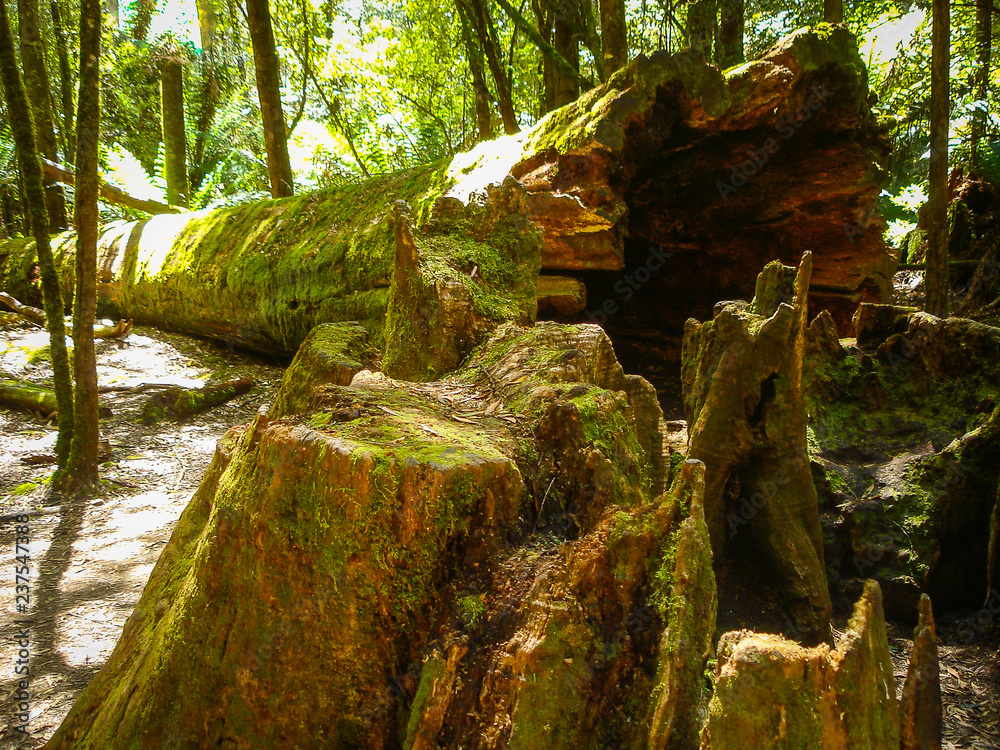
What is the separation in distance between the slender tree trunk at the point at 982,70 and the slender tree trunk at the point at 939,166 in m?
3.06

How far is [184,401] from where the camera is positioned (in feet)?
19.1

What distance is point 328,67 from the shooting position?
16594mm

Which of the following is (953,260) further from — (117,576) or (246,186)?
(246,186)

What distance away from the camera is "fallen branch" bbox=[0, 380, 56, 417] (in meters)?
5.57

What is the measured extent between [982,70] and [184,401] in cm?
1031

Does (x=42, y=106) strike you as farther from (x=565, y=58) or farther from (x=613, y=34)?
(x=613, y=34)

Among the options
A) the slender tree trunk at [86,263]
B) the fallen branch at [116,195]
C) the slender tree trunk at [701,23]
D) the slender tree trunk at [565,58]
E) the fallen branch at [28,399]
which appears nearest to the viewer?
the slender tree trunk at [86,263]

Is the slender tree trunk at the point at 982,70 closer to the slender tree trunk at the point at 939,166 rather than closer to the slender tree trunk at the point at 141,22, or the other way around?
the slender tree trunk at the point at 939,166

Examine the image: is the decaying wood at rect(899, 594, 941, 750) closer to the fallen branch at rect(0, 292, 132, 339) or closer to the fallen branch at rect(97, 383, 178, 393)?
the fallen branch at rect(97, 383, 178, 393)

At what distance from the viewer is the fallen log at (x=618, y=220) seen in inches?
198

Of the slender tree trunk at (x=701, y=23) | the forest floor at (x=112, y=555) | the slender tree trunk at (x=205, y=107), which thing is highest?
the slender tree trunk at (x=205, y=107)

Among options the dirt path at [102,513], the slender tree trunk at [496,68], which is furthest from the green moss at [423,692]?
the slender tree trunk at [496,68]

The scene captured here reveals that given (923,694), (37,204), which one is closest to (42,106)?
(37,204)

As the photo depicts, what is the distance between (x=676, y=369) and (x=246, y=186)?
13.2 metres
